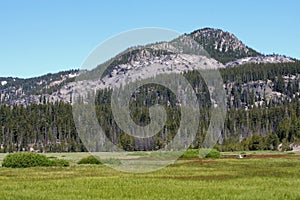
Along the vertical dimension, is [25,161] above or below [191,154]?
above

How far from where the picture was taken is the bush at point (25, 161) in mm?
70250

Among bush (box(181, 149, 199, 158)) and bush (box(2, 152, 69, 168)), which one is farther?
bush (box(181, 149, 199, 158))

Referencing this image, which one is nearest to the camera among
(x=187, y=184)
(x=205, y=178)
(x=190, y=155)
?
(x=187, y=184)

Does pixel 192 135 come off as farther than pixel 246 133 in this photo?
No

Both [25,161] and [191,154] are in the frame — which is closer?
[25,161]

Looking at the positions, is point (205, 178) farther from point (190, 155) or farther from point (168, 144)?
point (168, 144)

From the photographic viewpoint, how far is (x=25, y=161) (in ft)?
232

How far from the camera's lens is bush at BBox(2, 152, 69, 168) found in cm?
7025

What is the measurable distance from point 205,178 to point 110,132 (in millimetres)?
132868

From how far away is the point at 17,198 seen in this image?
32.9 metres

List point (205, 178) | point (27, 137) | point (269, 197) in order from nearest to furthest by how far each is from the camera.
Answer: point (269, 197), point (205, 178), point (27, 137)

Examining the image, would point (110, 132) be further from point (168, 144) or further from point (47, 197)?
point (47, 197)

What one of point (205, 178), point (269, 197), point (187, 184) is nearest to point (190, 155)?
point (205, 178)

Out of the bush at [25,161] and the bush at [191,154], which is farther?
the bush at [191,154]
